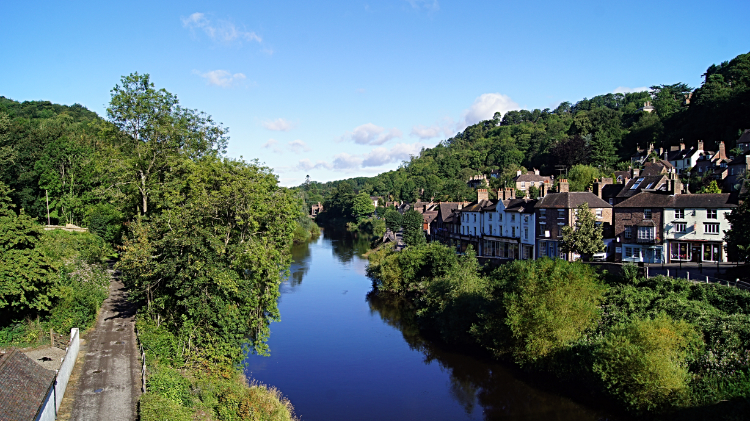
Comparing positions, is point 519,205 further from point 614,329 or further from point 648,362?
point 648,362

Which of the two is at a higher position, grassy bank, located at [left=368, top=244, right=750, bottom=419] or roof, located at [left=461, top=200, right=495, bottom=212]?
roof, located at [left=461, top=200, right=495, bottom=212]

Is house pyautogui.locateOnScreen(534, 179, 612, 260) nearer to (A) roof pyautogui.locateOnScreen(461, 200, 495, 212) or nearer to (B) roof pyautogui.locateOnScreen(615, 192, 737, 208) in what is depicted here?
(B) roof pyautogui.locateOnScreen(615, 192, 737, 208)

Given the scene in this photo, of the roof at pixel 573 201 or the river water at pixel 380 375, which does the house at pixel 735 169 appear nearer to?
the roof at pixel 573 201

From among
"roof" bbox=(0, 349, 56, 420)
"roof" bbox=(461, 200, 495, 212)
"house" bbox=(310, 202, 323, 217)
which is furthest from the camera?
"house" bbox=(310, 202, 323, 217)

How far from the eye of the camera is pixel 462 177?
12656 cm

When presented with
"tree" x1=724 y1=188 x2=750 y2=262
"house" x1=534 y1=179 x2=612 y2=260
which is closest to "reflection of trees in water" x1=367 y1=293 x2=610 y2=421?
"tree" x1=724 y1=188 x2=750 y2=262

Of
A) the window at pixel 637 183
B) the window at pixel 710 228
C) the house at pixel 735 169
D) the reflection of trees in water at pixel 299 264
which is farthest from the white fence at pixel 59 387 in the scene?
the house at pixel 735 169

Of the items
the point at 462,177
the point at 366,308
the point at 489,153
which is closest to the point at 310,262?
the point at 366,308

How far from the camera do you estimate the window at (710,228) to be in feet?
126

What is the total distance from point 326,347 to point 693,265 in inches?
1044

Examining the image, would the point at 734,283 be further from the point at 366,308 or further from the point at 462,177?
the point at 462,177

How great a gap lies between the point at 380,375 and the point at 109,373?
1371 cm

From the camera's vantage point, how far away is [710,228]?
38.6m

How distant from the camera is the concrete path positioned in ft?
56.3
